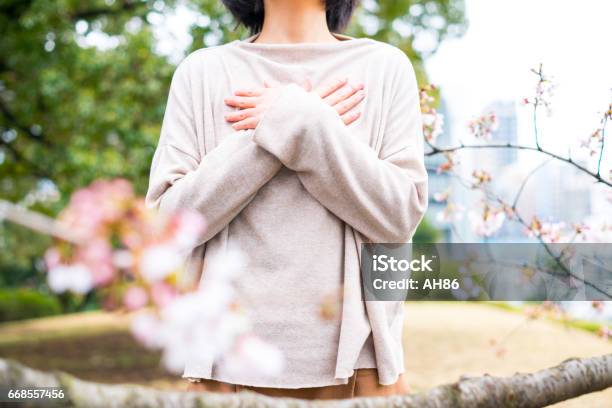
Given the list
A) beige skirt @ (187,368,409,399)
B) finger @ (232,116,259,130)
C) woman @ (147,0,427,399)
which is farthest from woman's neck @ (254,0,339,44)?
beige skirt @ (187,368,409,399)

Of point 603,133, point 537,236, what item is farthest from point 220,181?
point 537,236

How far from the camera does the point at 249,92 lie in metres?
1.19

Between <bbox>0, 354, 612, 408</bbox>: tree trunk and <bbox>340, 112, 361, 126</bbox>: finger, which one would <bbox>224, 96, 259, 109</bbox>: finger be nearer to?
<bbox>340, 112, 361, 126</bbox>: finger

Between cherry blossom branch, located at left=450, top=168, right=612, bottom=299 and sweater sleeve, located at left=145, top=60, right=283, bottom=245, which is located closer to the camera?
sweater sleeve, located at left=145, top=60, right=283, bottom=245

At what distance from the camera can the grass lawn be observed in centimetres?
581

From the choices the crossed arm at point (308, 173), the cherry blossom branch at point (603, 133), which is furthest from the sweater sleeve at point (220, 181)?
the cherry blossom branch at point (603, 133)

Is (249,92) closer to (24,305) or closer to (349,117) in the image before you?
(349,117)

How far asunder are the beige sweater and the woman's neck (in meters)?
0.17

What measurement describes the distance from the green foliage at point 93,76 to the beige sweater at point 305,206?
4235 millimetres

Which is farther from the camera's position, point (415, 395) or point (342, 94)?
point (342, 94)

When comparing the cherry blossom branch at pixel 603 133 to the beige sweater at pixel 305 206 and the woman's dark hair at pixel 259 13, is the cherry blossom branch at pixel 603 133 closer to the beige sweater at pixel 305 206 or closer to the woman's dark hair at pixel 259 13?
the beige sweater at pixel 305 206

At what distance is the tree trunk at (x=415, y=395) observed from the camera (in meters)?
0.50

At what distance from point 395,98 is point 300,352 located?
507mm

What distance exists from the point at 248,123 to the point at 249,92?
89mm
